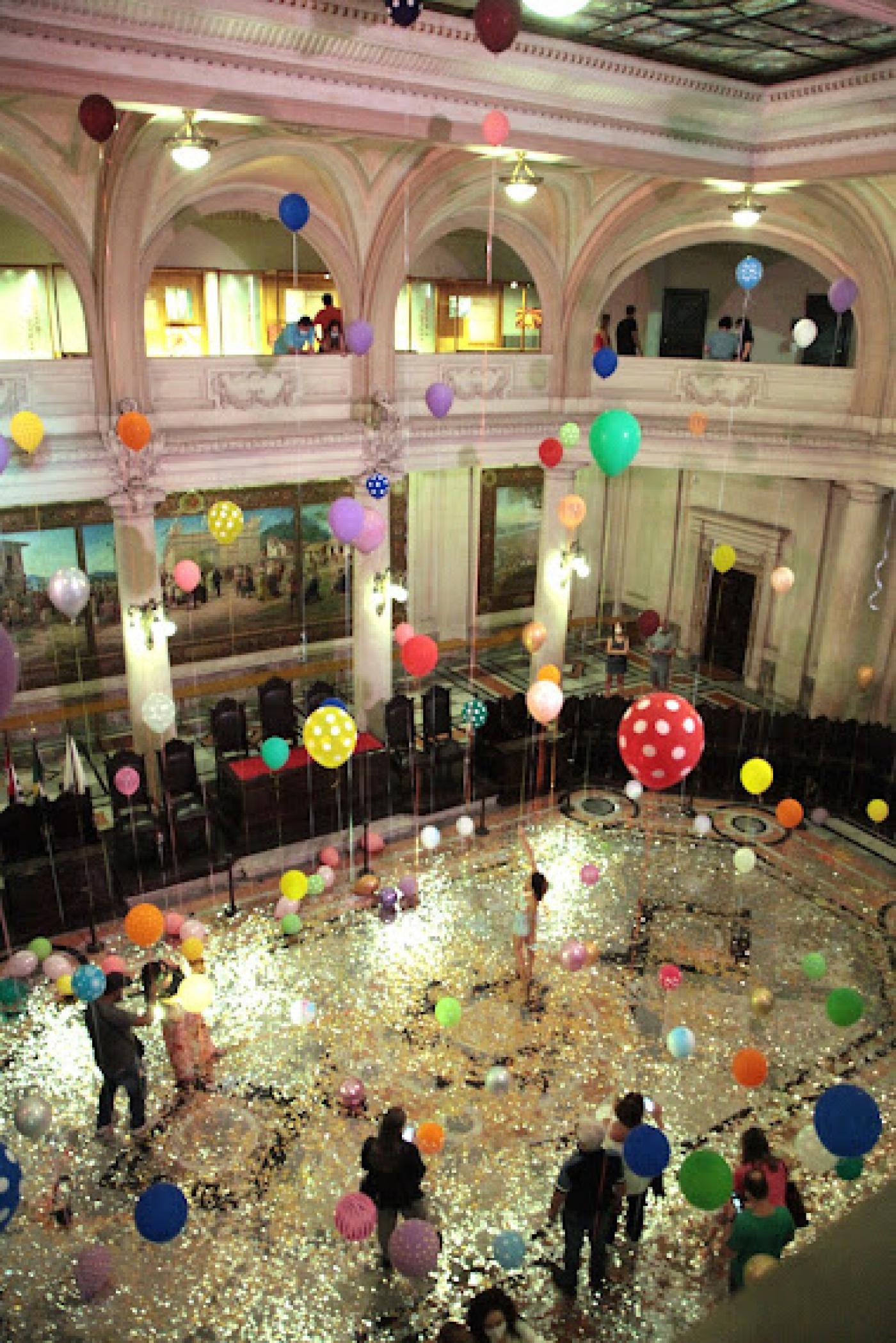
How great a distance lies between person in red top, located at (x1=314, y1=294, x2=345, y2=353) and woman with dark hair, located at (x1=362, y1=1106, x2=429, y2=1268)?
878cm

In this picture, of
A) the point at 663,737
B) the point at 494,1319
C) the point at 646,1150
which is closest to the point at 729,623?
the point at 663,737

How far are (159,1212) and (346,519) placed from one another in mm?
5123

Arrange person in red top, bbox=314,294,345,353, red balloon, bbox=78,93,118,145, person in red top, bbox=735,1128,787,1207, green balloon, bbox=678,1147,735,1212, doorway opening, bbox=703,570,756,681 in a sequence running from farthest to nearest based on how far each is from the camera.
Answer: doorway opening, bbox=703,570,756,681, person in red top, bbox=314,294,345,353, red balloon, bbox=78,93,118,145, person in red top, bbox=735,1128,787,1207, green balloon, bbox=678,1147,735,1212

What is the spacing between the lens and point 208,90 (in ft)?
24.4

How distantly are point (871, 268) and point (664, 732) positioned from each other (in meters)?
7.74

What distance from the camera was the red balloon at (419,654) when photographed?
838cm

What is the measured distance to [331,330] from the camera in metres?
11.8

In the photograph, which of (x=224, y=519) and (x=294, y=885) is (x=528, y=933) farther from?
(x=224, y=519)

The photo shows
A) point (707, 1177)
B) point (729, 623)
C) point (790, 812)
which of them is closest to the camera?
point (707, 1177)

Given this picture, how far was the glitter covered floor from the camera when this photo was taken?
18.5ft

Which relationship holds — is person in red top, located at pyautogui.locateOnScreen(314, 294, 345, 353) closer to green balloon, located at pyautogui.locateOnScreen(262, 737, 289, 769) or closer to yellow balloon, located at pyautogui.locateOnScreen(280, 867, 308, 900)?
green balloon, located at pyautogui.locateOnScreen(262, 737, 289, 769)

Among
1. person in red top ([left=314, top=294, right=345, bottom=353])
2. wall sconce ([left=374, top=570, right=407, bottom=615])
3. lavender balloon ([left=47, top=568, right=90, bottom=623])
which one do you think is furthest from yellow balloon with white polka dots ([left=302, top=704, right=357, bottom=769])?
person in red top ([left=314, top=294, right=345, bottom=353])

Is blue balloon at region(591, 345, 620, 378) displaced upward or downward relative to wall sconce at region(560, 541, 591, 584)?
upward

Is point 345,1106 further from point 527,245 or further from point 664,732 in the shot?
point 527,245
